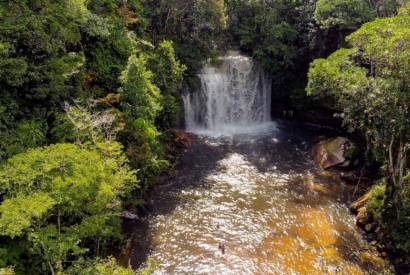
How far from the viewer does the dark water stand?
56.7 ft

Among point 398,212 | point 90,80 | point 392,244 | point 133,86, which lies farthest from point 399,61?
point 90,80

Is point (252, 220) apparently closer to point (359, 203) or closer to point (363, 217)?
point (363, 217)

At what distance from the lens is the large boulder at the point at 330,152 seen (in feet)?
87.0

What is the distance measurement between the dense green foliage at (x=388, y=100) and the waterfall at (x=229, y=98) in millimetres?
13581

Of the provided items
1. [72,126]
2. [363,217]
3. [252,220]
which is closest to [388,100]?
[363,217]

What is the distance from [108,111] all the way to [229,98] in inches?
677

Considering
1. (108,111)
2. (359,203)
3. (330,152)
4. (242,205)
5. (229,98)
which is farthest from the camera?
(229,98)

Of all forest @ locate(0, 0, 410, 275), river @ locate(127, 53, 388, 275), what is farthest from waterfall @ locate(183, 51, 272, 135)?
forest @ locate(0, 0, 410, 275)

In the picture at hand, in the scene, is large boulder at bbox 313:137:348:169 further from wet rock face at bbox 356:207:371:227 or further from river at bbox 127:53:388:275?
wet rock face at bbox 356:207:371:227

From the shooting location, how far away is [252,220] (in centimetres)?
2042

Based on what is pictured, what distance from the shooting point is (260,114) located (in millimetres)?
35438

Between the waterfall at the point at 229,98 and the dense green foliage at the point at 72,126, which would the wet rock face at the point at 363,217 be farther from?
the waterfall at the point at 229,98

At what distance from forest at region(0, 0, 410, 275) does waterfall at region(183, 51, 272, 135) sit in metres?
→ 1.81

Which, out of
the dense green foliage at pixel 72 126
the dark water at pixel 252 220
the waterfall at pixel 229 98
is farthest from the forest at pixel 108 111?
the waterfall at pixel 229 98
